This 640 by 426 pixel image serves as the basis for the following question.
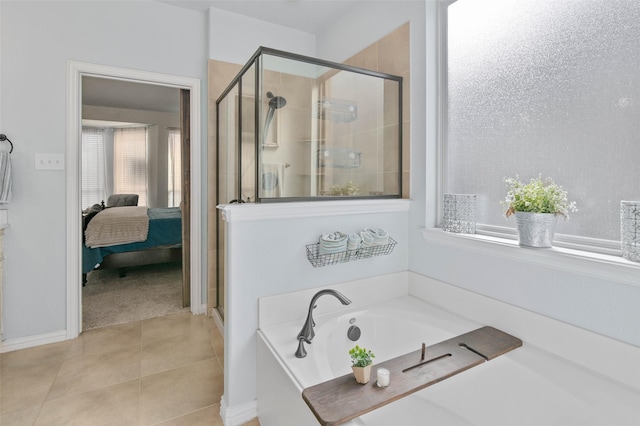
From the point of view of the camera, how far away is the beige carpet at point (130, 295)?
2.78 meters

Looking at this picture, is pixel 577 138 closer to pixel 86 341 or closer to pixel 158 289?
pixel 86 341

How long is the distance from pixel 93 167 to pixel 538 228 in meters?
7.52

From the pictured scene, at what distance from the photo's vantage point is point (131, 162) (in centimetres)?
665

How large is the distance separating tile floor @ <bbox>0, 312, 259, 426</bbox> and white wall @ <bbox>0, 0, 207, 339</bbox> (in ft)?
1.16

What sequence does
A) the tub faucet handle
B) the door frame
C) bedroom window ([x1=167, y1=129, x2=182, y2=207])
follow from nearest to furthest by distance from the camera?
the tub faucet handle → the door frame → bedroom window ([x1=167, y1=129, x2=182, y2=207])

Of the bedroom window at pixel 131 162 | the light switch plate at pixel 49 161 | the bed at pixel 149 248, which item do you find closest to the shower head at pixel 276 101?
the light switch plate at pixel 49 161

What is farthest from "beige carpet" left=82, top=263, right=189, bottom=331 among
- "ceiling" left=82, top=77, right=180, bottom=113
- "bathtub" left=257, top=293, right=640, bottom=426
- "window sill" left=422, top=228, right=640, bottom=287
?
"window sill" left=422, top=228, right=640, bottom=287

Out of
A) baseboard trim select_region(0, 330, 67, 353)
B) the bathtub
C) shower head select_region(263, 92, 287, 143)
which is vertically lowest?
baseboard trim select_region(0, 330, 67, 353)

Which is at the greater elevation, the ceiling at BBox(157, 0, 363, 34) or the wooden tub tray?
the ceiling at BBox(157, 0, 363, 34)

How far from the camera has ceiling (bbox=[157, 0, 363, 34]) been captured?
8.36ft

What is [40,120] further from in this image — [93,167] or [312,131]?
[93,167]

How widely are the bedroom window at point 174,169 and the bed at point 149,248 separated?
2552 mm

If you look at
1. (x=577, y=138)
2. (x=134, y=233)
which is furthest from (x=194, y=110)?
(x=577, y=138)

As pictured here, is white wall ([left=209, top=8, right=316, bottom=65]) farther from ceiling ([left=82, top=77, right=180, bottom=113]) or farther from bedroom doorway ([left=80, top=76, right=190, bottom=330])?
ceiling ([left=82, top=77, right=180, bottom=113])
